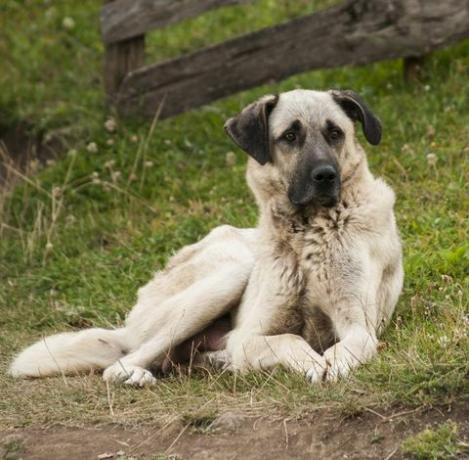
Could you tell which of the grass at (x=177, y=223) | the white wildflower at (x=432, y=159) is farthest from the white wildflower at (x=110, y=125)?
the white wildflower at (x=432, y=159)

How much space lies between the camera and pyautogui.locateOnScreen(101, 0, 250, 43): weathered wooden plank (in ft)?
31.0

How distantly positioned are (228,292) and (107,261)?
214cm

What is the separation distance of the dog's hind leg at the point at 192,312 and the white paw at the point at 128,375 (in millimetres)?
44

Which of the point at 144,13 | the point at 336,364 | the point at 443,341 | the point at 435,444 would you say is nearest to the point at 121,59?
the point at 144,13

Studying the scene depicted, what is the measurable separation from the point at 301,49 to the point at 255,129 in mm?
3381

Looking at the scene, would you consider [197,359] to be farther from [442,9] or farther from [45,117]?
[45,117]

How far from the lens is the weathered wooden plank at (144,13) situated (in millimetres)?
9461

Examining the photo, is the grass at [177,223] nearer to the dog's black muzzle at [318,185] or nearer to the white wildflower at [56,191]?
the white wildflower at [56,191]

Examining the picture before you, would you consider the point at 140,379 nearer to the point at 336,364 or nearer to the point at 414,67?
the point at 336,364

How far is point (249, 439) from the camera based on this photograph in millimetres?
4641

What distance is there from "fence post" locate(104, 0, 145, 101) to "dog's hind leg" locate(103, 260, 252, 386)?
3.85m

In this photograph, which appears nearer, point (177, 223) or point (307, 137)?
point (307, 137)

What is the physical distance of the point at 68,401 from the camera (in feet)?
18.1

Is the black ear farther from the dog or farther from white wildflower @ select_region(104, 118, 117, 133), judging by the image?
white wildflower @ select_region(104, 118, 117, 133)
